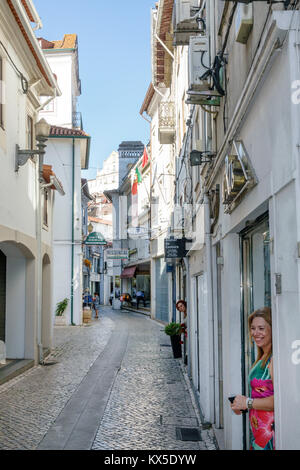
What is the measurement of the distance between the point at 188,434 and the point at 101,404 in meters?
2.31

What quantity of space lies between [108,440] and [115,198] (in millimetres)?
41014

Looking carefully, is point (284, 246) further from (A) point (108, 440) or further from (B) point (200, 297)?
(B) point (200, 297)

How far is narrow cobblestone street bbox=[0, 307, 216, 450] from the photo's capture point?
6.85 metres

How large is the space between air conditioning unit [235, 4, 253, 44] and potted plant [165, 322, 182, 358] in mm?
9278

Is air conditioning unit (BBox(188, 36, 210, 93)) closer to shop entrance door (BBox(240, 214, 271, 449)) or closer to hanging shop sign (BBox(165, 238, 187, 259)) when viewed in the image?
shop entrance door (BBox(240, 214, 271, 449))

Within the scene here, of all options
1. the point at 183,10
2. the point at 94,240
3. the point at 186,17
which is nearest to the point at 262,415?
the point at 186,17

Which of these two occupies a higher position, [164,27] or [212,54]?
[164,27]

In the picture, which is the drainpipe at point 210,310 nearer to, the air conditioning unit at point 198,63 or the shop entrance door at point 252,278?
the shop entrance door at point 252,278

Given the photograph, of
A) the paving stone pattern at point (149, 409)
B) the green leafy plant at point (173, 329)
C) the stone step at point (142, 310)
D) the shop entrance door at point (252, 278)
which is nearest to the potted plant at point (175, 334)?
the green leafy plant at point (173, 329)

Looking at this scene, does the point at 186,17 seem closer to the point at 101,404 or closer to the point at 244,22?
the point at 244,22

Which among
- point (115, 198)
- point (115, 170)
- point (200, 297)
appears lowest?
point (200, 297)

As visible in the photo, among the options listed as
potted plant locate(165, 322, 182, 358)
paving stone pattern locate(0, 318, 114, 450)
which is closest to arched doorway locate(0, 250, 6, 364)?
paving stone pattern locate(0, 318, 114, 450)

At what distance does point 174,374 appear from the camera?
11797mm
